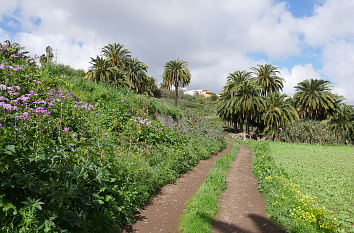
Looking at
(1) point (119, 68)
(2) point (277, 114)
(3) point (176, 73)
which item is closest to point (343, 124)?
(2) point (277, 114)

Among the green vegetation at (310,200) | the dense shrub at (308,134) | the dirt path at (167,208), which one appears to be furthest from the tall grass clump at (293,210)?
the dense shrub at (308,134)

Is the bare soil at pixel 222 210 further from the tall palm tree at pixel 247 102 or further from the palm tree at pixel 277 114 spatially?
the palm tree at pixel 277 114

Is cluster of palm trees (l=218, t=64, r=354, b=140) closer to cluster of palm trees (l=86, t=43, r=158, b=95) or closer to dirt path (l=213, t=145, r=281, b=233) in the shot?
cluster of palm trees (l=86, t=43, r=158, b=95)

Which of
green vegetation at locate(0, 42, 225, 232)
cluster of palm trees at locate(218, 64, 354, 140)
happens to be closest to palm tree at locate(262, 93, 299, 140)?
cluster of palm trees at locate(218, 64, 354, 140)

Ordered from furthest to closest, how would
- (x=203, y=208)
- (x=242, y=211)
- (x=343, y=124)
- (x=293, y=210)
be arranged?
(x=343, y=124) → (x=242, y=211) → (x=203, y=208) → (x=293, y=210)

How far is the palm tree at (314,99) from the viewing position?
112 feet

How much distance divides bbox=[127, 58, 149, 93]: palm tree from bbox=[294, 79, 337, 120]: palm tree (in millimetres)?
25456

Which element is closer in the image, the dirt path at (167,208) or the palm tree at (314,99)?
the dirt path at (167,208)

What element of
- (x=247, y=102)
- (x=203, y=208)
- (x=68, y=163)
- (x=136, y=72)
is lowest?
(x=203, y=208)

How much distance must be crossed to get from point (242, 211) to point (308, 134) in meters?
30.2

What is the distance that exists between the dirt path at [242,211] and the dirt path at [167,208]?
3.17ft

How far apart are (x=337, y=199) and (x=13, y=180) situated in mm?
8109

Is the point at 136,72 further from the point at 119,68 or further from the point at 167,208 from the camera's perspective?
the point at 167,208

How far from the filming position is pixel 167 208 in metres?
5.55
